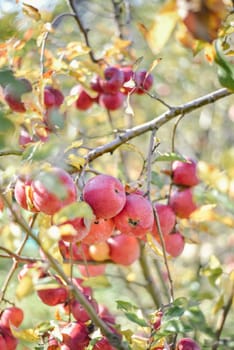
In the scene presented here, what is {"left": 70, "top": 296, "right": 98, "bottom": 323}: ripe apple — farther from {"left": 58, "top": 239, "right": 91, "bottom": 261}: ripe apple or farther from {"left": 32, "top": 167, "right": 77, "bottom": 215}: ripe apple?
{"left": 32, "top": 167, "right": 77, "bottom": 215}: ripe apple

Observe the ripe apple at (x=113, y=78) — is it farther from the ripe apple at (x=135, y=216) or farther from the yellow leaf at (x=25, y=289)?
the yellow leaf at (x=25, y=289)

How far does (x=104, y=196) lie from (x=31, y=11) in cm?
53

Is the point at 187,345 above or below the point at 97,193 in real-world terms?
below

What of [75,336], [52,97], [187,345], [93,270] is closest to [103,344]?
[75,336]

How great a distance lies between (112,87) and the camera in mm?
1614

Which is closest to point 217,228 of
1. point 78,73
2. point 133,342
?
point 78,73

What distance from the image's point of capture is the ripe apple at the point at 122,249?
1480 millimetres

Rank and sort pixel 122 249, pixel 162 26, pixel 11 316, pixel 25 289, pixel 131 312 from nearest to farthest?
1. pixel 162 26
2. pixel 25 289
3. pixel 131 312
4. pixel 11 316
5. pixel 122 249

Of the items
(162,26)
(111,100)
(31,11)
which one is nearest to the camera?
(162,26)

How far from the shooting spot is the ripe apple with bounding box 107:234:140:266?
1.48m

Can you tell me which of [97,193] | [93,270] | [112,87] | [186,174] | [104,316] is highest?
[97,193]

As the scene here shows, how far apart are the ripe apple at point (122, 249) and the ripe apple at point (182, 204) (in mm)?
148

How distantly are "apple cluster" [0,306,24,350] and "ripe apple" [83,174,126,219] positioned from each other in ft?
0.94

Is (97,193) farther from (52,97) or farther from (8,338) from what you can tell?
(52,97)
